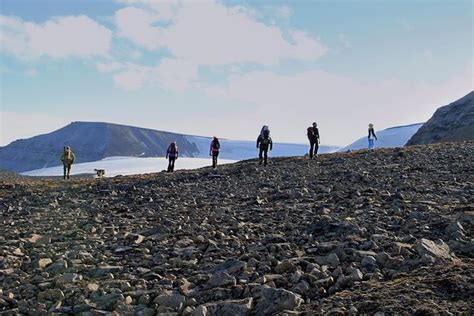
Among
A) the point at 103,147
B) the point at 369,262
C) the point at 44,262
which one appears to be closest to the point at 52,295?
the point at 44,262

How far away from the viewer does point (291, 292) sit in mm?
6719

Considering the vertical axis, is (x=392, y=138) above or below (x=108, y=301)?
above

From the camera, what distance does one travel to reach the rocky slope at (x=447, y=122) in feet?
277

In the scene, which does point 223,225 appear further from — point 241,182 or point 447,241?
point 241,182

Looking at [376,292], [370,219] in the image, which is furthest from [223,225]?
[376,292]

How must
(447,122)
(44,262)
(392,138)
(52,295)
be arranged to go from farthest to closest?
(392,138)
(447,122)
(44,262)
(52,295)

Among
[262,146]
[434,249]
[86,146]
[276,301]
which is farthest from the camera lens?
[86,146]

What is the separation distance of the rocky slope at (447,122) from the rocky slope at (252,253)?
72252 mm

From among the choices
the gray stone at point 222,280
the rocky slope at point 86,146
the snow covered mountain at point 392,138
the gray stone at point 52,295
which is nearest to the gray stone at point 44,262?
the gray stone at point 52,295

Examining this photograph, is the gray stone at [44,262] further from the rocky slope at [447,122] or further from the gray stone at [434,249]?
the rocky slope at [447,122]

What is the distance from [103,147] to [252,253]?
17497 cm

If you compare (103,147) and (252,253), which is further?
(103,147)

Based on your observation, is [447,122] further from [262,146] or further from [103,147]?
[103,147]

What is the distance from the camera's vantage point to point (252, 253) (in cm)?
879
